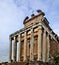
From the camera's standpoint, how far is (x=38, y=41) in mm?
39562

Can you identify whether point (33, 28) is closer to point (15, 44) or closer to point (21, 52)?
point (15, 44)

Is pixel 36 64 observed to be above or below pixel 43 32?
below

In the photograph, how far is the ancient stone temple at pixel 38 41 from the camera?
39.6 meters

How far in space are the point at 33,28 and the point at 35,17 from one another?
7837 mm

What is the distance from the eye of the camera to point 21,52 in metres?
48.8

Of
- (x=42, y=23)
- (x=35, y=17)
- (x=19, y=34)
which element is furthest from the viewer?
(x=35, y=17)

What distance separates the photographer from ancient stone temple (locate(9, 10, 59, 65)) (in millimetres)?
39562

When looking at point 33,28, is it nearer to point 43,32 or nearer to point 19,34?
point 43,32

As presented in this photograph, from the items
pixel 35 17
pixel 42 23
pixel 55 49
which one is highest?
pixel 35 17

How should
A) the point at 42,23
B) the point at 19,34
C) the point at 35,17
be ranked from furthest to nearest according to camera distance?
the point at 35,17, the point at 19,34, the point at 42,23

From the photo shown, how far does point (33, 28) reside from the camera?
40625 millimetres

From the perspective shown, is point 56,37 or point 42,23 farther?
point 56,37

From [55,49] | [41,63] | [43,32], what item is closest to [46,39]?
[43,32]

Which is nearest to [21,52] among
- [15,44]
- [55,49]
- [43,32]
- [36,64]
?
[15,44]
